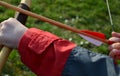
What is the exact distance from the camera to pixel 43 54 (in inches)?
45.7

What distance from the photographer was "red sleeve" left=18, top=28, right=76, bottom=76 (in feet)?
3.80

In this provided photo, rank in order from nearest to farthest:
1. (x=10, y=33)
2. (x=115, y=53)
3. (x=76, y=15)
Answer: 1. (x=10, y=33)
2. (x=115, y=53)
3. (x=76, y=15)

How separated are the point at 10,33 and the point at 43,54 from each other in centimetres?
13

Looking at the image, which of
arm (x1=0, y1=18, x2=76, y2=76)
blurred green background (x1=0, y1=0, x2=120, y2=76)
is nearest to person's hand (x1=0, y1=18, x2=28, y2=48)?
arm (x1=0, y1=18, x2=76, y2=76)

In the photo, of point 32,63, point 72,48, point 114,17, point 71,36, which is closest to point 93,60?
point 72,48

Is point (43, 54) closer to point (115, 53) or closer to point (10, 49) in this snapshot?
point (10, 49)

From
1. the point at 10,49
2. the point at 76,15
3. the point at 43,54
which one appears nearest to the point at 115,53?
the point at 43,54

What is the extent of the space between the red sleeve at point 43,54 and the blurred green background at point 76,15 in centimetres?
178

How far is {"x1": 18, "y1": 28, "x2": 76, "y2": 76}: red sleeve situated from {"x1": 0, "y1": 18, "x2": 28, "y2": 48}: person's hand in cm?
2

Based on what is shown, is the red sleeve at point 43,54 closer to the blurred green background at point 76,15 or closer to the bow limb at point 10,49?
the bow limb at point 10,49

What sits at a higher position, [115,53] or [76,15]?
[115,53]

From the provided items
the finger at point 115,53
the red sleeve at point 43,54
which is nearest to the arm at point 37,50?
the red sleeve at point 43,54

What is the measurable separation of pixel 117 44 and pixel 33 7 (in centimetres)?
217

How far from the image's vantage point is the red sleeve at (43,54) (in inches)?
45.6
